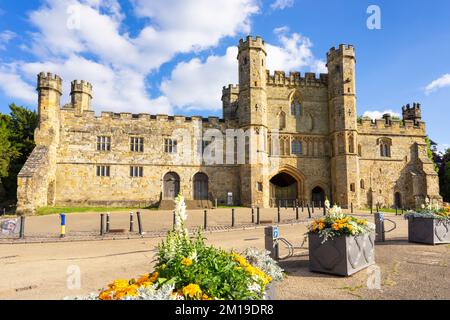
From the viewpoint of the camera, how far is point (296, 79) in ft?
100

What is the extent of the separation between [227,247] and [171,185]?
18837 mm

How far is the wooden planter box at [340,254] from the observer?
6.10 metres

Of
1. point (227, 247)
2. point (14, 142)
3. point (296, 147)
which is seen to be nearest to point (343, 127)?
point (296, 147)

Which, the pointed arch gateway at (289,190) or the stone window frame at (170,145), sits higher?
the stone window frame at (170,145)

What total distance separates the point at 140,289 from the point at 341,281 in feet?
15.1

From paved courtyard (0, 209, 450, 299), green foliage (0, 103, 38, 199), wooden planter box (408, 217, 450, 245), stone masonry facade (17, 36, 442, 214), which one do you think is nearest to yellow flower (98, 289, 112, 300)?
paved courtyard (0, 209, 450, 299)

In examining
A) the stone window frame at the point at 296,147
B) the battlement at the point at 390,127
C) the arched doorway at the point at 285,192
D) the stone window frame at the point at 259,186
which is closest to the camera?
the stone window frame at the point at 259,186

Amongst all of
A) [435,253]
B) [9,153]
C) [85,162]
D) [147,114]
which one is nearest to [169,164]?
[147,114]

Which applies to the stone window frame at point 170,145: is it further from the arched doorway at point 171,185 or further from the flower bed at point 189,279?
the flower bed at point 189,279

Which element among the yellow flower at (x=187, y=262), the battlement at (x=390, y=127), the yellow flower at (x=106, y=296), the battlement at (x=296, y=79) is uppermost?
the battlement at (x=296, y=79)

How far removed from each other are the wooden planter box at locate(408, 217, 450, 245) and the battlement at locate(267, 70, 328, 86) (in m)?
23.0

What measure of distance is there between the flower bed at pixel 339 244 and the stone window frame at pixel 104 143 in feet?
79.4

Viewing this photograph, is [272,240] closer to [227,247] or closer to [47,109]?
[227,247]

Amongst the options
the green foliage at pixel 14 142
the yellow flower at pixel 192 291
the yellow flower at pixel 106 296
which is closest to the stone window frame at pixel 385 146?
the yellow flower at pixel 192 291
